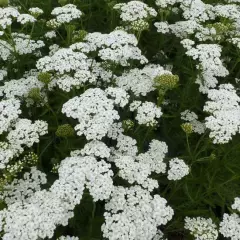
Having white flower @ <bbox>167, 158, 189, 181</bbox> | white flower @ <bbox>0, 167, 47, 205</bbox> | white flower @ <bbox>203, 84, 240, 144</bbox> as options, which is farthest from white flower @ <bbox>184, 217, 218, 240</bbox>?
white flower @ <bbox>0, 167, 47, 205</bbox>

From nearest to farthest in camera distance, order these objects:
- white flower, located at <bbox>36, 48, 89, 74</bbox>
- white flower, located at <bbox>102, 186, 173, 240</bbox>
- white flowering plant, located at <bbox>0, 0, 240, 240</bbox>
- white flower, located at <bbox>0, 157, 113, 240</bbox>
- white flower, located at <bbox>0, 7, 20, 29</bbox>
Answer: white flower, located at <bbox>0, 157, 113, 240</bbox>, white flower, located at <bbox>102, 186, 173, 240</bbox>, white flowering plant, located at <bbox>0, 0, 240, 240</bbox>, white flower, located at <bbox>36, 48, 89, 74</bbox>, white flower, located at <bbox>0, 7, 20, 29</bbox>

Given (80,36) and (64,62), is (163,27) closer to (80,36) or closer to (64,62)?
(80,36)

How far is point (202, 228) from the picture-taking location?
16.5ft

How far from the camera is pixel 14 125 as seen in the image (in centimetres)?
546

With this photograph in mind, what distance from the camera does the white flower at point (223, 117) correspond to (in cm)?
541

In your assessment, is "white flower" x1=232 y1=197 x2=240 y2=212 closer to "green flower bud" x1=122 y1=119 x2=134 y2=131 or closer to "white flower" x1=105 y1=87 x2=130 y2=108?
"green flower bud" x1=122 y1=119 x2=134 y2=131

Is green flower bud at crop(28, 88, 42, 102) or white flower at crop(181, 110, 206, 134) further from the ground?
green flower bud at crop(28, 88, 42, 102)

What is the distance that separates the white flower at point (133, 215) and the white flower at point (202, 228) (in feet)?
1.81

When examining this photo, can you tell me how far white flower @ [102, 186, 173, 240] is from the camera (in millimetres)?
4469

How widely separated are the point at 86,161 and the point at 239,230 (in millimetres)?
2268

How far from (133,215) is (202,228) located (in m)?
1.08

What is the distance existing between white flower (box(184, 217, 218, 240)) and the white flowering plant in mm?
14

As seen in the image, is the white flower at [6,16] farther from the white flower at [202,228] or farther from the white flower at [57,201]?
the white flower at [202,228]

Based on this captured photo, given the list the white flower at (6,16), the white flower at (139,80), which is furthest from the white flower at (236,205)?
the white flower at (6,16)
